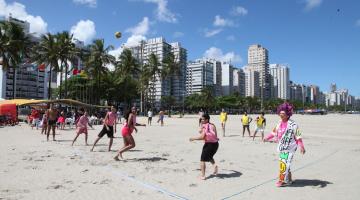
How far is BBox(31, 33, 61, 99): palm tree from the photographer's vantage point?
1880 inches

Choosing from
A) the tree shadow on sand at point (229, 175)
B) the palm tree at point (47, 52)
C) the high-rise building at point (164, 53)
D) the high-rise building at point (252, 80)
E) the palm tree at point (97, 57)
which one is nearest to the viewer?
the tree shadow on sand at point (229, 175)

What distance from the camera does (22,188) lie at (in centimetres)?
653

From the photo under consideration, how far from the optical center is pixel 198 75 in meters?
175

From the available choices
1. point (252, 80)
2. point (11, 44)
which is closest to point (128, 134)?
point (11, 44)

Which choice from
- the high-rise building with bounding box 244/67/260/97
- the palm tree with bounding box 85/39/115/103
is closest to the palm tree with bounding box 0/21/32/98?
the palm tree with bounding box 85/39/115/103

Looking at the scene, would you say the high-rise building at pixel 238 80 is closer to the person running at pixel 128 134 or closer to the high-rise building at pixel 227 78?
the high-rise building at pixel 227 78

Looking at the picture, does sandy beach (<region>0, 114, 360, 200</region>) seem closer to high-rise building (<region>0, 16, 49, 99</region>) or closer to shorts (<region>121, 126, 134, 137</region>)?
shorts (<region>121, 126, 134, 137</region>)

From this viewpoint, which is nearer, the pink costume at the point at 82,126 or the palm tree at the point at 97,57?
the pink costume at the point at 82,126

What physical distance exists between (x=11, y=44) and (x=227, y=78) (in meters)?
158

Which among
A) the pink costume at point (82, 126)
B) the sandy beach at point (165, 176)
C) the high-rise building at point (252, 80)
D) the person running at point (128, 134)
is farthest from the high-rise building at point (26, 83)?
the person running at point (128, 134)

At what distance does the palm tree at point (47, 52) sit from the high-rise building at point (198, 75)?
408ft

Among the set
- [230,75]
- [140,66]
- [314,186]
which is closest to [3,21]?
[140,66]

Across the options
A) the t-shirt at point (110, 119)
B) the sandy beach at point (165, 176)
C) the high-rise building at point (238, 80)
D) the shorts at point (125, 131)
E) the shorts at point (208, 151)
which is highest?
the high-rise building at point (238, 80)

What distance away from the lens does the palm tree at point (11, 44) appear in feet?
134
